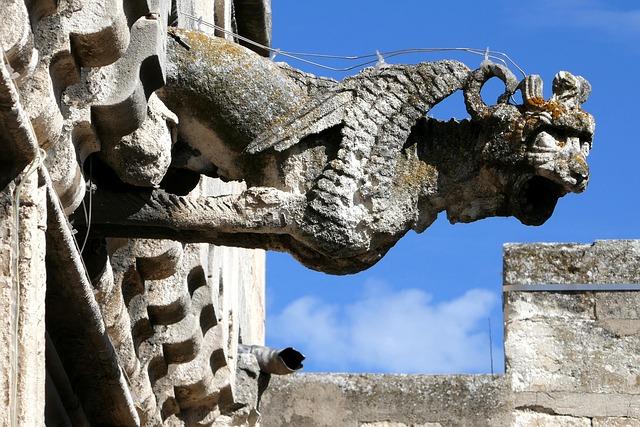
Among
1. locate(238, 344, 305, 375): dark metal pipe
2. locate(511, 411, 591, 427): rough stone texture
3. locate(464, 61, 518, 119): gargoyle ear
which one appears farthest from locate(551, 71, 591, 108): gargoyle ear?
locate(511, 411, 591, 427): rough stone texture

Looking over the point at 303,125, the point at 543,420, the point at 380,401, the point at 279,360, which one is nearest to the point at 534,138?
the point at 303,125

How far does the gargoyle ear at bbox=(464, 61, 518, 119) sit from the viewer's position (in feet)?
23.4

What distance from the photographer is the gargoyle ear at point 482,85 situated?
281 inches

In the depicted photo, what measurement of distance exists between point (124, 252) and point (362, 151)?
1.12 meters

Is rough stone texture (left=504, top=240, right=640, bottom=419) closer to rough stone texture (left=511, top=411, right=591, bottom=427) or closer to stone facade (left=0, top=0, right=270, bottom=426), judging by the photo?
rough stone texture (left=511, top=411, right=591, bottom=427)

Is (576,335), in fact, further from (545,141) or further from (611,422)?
(545,141)

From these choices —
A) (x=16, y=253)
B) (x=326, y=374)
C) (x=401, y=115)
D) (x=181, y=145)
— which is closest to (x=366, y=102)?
(x=401, y=115)

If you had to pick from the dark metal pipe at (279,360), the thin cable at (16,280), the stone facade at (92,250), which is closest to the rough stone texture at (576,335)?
the dark metal pipe at (279,360)

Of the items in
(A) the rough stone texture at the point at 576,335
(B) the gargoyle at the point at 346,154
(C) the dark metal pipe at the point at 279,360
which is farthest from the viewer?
(A) the rough stone texture at the point at 576,335

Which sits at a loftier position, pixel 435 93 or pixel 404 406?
pixel 435 93

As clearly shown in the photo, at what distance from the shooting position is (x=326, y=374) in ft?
37.5

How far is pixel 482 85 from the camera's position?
7.17 metres

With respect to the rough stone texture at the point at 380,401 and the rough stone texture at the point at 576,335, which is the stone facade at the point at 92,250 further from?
the rough stone texture at the point at 576,335

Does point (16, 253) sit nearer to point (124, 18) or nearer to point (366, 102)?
point (124, 18)
